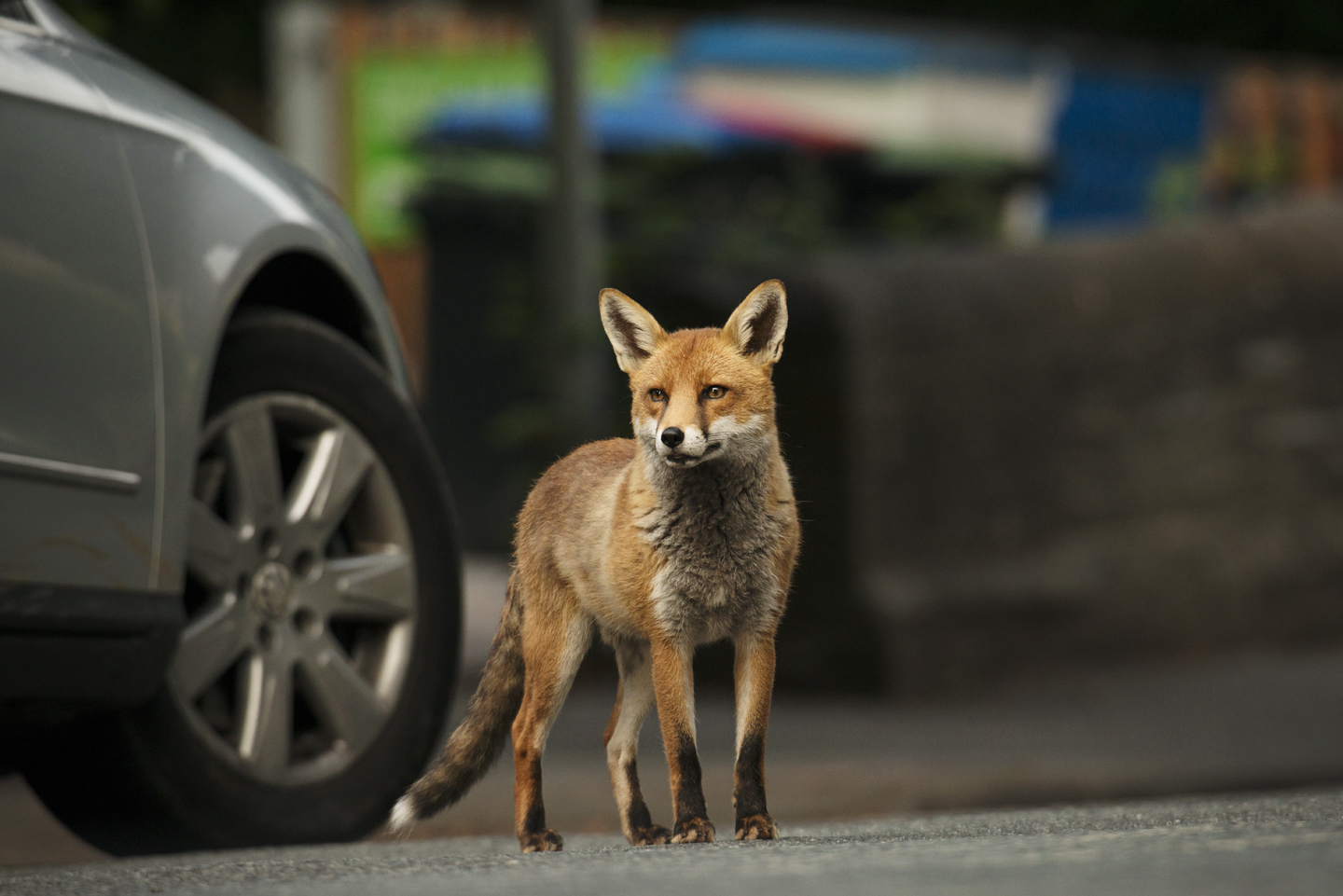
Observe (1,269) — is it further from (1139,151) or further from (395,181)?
(1139,151)

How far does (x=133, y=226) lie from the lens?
3.81m

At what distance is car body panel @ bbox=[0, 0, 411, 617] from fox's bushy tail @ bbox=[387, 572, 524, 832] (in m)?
1.05

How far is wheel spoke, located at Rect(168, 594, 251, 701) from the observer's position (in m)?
Answer: 3.81

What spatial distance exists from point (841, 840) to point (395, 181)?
499 inches

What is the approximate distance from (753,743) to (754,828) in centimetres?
12

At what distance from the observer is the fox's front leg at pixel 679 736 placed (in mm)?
2648

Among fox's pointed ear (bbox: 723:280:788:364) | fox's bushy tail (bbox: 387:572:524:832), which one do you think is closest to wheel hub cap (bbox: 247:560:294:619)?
fox's bushy tail (bbox: 387:572:524:832)

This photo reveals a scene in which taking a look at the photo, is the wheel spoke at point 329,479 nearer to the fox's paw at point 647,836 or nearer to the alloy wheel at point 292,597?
the alloy wheel at point 292,597

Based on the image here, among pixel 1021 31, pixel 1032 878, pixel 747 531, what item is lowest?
pixel 1032 878

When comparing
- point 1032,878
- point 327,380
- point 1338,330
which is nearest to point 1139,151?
point 1338,330

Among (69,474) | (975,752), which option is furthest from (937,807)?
(69,474)

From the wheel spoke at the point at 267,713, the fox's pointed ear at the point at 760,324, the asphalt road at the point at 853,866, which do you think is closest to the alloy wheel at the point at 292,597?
the wheel spoke at the point at 267,713

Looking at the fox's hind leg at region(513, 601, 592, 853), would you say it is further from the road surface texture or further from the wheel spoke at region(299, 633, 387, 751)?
the wheel spoke at region(299, 633, 387, 751)

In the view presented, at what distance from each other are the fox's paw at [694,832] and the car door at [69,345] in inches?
59.1
